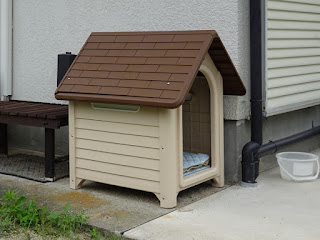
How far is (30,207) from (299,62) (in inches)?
133

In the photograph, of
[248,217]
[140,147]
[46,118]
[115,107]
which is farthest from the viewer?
[46,118]

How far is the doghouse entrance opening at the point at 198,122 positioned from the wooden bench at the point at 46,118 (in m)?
1.25

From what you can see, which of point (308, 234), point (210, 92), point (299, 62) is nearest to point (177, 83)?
point (210, 92)

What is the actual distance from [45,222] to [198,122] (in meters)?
1.99

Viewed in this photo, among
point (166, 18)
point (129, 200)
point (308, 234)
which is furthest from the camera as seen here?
point (166, 18)

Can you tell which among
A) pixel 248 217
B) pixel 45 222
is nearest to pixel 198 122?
pixel 248 217

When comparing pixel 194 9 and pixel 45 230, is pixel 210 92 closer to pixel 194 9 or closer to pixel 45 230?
pixel 194 9

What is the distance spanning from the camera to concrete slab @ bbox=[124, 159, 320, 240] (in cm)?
406

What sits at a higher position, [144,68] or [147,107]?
[144,68]

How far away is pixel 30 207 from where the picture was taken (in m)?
4.45

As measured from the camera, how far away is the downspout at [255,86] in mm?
5379

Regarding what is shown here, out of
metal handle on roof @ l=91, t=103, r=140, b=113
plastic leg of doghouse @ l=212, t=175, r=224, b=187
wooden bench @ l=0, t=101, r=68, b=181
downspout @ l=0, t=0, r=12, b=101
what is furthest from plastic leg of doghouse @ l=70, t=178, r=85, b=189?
downspout @ l=0, t=0, r=12, b=101

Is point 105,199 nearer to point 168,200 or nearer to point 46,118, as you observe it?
point 168,200

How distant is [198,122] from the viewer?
565 cm
